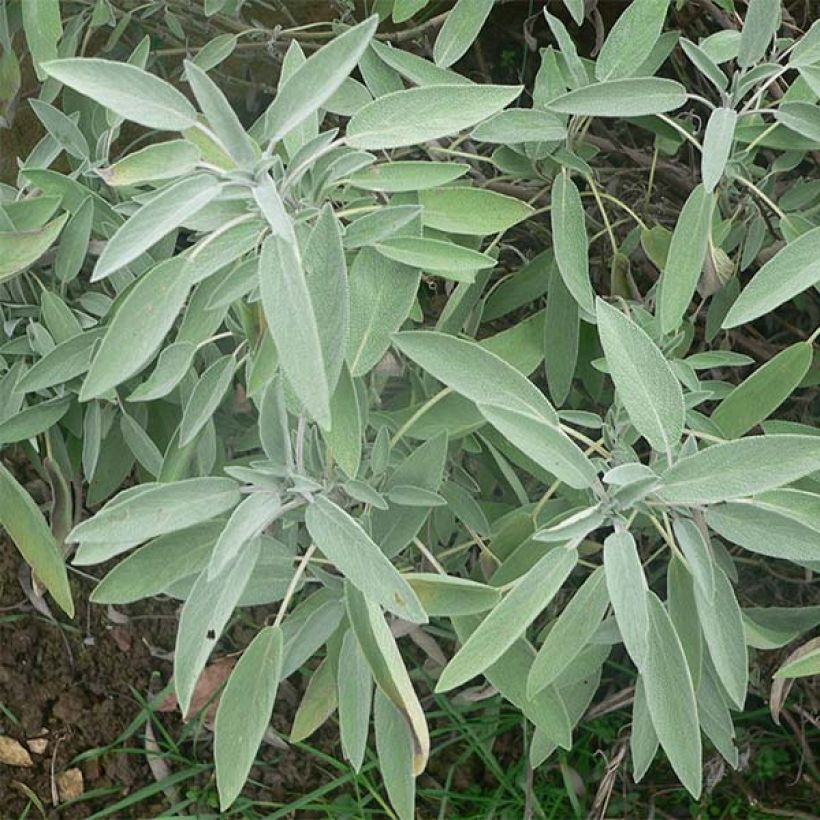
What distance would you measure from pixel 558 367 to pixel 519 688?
25 cm

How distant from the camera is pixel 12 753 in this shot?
1483 millimetres

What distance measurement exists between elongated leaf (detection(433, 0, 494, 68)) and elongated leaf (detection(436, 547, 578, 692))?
0.45 meters

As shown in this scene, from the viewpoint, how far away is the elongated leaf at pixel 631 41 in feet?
2.74

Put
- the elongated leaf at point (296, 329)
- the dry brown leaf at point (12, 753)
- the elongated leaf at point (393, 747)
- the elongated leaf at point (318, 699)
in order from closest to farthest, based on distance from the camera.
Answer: the elongated leaf at point (296, 329), the elongated leaf at point (393, 747), the elongated leaf at point (318, 699), the dry brown leaf at point (12, 753)

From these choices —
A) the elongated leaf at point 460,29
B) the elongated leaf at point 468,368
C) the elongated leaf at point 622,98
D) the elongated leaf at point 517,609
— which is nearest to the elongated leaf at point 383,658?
the elongated leaf at point 517,609

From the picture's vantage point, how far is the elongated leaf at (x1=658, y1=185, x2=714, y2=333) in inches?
30.4

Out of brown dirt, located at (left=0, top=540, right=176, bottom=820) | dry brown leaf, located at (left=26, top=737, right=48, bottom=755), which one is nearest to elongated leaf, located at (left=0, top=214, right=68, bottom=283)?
brown dirt, located at (left=0, top=540, right=176, bottom=820)

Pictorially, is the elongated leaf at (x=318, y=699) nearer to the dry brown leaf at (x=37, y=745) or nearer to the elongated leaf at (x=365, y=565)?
the elongated leaf at (x=365, y=565)

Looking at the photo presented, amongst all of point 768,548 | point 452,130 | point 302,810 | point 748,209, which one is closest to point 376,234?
point 452,130

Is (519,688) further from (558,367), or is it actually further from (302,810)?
(302,810)

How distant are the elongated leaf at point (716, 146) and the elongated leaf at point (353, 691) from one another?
409 mm

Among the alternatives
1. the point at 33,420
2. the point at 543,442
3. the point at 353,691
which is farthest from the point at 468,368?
the point at 33,420

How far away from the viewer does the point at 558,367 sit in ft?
2.89

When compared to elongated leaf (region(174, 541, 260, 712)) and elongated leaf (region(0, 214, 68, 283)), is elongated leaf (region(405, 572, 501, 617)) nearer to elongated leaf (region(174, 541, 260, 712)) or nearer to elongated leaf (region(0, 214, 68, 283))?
elongated leaf (region(174, 541, 260, 712))
